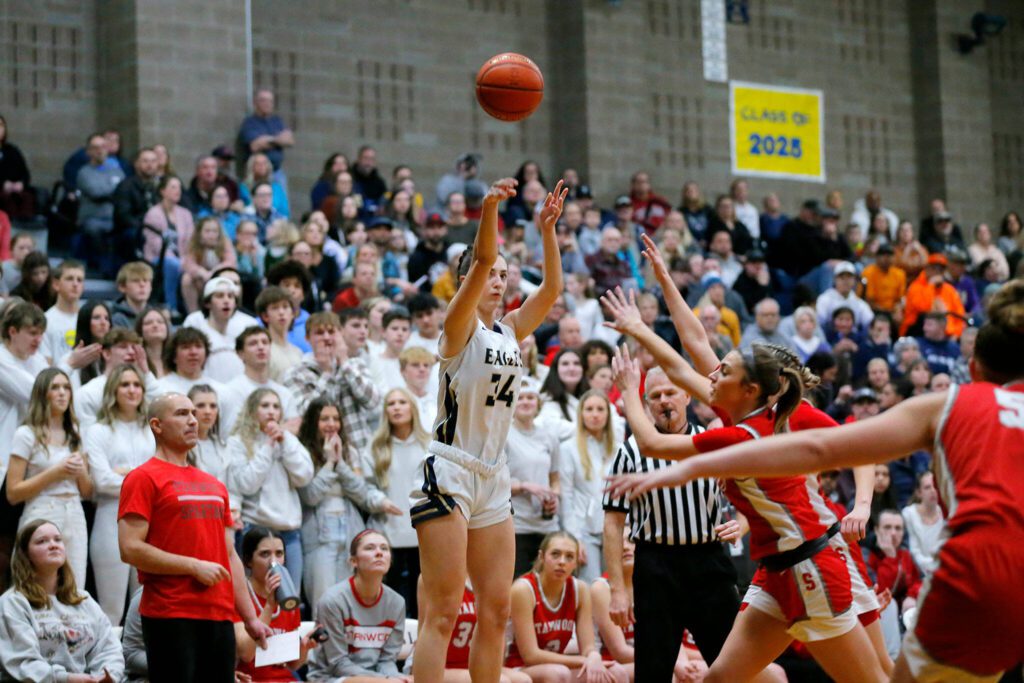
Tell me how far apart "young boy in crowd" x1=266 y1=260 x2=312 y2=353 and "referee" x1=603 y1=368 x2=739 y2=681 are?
4.80 m

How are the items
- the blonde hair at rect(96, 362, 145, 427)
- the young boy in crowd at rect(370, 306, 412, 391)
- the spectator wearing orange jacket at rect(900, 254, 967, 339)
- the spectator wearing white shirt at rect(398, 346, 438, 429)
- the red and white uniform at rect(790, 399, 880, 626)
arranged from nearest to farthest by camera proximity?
the red and white uniform at rect(790, 399, 880, 626)
the blonde hair at rect(96, 362, 145, 427)
the spectator wearing white shirt at rect(398, 346, 438, 429)
the young boy in crowd at rect(370, 306, 412, 391)
the spectator wearing orange jacket at rect(900, 254, 967, 339)

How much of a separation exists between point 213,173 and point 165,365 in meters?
4.56

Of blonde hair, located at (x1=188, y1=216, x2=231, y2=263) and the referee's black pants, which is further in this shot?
blonde hair, located at (x1=188, y1=216, x2=231, y2=263)

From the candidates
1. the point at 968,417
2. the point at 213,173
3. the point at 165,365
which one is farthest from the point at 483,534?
the point at 213,173

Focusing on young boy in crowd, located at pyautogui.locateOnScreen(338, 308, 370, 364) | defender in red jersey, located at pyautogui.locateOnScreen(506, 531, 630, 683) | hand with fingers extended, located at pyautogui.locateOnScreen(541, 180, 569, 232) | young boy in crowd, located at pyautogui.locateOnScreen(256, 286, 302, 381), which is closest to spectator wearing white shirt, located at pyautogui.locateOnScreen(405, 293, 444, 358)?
young boy in crowd, located at pyautogui.locateOnScreen(338, 308, 370, 364)

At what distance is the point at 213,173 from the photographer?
13703mm

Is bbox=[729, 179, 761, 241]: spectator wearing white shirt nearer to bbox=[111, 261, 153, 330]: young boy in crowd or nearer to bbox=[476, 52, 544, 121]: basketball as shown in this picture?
bbox=[111, 261, 153, 330]: young boy in crowd

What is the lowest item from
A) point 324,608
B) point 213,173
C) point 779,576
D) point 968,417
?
point 324,608

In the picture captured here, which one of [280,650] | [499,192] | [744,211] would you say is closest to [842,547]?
[499,192]

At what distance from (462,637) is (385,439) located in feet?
5.04

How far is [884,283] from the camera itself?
17000 mm

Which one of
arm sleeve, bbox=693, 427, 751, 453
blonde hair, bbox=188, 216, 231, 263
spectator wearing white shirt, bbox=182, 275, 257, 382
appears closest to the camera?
arm sleeve, bbox=693, 427, 751, 453

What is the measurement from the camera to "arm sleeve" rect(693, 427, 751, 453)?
17.7 ft

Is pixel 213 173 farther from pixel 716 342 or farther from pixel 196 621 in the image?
pixel 196 621
